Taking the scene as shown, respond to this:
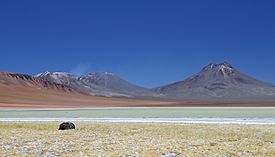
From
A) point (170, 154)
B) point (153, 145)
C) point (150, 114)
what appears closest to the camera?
point (170, 154)

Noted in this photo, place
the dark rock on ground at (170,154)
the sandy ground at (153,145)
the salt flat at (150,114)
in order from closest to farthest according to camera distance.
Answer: the dark rock on ground at (170,154), the sandy ground at (153,145), the salt flat at (150,114)

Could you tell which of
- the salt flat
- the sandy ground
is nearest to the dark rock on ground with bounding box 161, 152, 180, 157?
the sandy ground

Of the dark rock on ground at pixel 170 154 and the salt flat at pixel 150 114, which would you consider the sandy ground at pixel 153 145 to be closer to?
the dark rock on ground at pixel 170 154

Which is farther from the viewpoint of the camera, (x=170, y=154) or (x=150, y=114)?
(x=150, y=114)

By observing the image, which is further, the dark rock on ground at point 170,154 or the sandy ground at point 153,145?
the sandy ground at point 153,145

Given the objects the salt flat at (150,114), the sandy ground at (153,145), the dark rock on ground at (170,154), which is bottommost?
the dark rock on ground at (170,154)

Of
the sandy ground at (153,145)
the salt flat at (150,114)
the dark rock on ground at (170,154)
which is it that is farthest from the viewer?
the salt flat at (150,114)

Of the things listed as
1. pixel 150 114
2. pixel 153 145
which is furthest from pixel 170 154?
pixel 150 114

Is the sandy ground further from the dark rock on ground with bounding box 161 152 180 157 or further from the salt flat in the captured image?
the salt flat

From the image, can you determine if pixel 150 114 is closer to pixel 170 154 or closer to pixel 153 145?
pixel 153 145

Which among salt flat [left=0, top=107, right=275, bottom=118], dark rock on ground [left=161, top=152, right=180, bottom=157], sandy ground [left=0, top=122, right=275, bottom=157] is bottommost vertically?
dark rock on ground [left=161, top=152, right=180, bottom=157]

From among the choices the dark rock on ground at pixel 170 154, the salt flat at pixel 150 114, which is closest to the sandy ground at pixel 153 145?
the dark rock on ground at pixel 170 154

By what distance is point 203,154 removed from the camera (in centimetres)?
1482

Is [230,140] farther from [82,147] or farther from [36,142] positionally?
[36,142]
